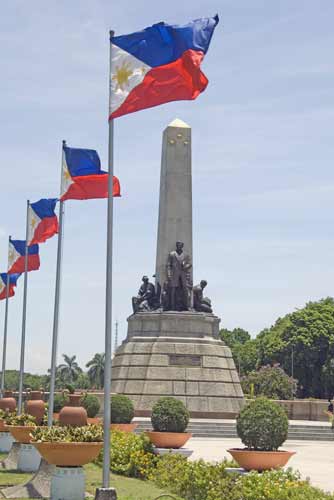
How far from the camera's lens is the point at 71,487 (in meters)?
11.4

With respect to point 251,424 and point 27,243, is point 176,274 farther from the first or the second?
point 251,424

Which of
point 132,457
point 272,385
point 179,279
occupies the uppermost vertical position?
point 179,279

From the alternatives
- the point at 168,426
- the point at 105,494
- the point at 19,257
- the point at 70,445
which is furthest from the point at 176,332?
the point at 105,494

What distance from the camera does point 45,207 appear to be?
63.9ft

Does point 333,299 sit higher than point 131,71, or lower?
higher

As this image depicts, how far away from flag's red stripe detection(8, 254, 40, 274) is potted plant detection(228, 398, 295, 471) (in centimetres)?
1004

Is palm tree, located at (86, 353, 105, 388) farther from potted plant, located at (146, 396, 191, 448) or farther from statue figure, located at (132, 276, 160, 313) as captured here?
potted plant, located at (146, 396, 191, 448)

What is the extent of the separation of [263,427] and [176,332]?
1928 centimetres

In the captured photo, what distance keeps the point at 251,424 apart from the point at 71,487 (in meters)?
3.41

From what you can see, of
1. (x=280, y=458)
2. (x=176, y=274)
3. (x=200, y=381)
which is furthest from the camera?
(x=176, y=274)

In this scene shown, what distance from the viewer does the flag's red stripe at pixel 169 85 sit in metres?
11.7

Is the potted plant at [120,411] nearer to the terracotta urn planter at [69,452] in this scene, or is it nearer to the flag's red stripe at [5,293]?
the flag's red stripe at [5,293]

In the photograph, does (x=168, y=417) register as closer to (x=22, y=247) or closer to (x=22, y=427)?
(x=22, y=427)

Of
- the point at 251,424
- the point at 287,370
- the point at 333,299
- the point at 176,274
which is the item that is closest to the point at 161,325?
the point at 176,274
